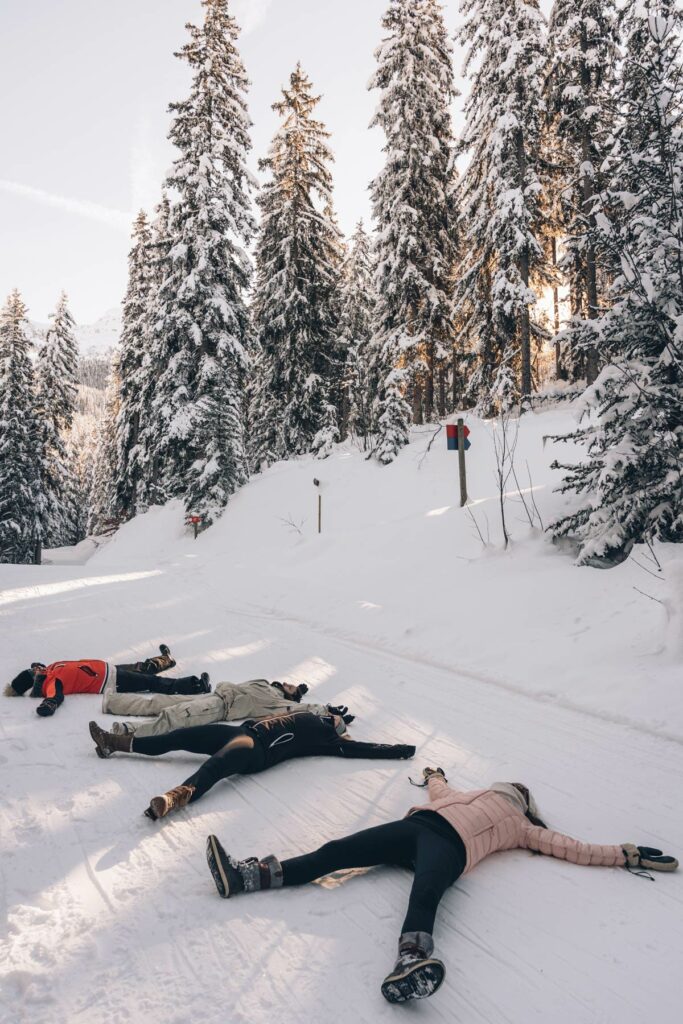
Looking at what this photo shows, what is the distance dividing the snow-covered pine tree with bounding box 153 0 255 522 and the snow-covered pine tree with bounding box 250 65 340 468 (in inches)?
127

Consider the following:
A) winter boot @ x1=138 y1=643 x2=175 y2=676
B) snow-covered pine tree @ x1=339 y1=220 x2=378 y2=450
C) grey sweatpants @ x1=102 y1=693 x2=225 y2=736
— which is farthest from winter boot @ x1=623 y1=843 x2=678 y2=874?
snow-covered pine tree @ x1=339 y1=220 x2=378 y2=450

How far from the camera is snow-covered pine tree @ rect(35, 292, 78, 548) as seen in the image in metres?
27.8

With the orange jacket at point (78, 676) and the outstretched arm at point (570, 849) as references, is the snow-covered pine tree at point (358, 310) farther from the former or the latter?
the outstretched arm at point (570, 849)

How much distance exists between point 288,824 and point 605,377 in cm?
551

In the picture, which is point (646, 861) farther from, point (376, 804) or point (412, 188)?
point (412, 188)

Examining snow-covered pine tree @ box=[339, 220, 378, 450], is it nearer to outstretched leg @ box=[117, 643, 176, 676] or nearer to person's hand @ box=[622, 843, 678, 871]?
outstretched leg @ box=[117, 643, 176, 676]

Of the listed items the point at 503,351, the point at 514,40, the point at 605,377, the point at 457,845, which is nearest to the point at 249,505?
the point at 503,351

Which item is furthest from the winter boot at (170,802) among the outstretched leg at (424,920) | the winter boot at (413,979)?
the winter boot at (413,979)

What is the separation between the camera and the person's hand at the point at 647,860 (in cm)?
289

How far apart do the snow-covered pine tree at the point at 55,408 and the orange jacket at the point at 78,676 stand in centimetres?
2445

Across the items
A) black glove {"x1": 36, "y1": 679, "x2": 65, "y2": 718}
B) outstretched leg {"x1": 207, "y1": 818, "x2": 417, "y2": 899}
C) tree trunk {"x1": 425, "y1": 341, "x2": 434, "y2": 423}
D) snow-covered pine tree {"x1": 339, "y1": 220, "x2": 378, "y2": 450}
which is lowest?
black glove {"x1": 36, "y1": 679, "x2": 65, "y2": 718}

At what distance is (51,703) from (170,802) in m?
2.12

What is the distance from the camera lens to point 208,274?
63.4 feet

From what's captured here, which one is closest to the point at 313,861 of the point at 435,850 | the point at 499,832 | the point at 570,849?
the point at 435,850
